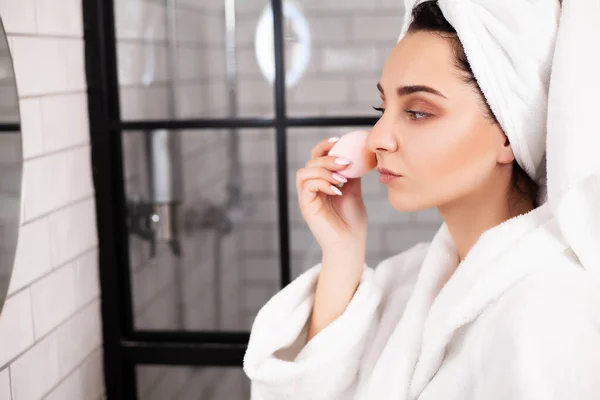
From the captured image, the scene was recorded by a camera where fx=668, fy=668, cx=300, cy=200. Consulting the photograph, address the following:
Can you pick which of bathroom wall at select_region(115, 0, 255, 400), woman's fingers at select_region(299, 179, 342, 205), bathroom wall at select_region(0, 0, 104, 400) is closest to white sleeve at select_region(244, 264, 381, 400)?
woman's fingers at select_region(299, 179, 342, 205)

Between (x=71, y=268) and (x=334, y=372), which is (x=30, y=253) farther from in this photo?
(x=334, y=372)

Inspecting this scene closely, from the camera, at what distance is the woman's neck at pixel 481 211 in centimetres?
110

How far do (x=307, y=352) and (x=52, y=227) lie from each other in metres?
0.57

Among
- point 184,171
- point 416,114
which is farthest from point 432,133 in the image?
point 184,171

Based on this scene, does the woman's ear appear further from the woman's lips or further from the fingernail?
the fingernail

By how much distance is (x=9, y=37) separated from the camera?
115cm

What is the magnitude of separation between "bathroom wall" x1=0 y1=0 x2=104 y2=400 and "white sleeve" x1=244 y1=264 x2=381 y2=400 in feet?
1.35

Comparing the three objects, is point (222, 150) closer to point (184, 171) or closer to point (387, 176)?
point (184, 171)

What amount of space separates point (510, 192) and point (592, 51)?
0.90 feet

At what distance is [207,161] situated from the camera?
2.09 metres

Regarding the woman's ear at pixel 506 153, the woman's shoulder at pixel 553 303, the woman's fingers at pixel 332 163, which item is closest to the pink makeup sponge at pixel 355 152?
the woman's fingers at pixel 332 163

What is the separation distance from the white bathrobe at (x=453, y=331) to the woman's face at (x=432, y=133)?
0.32ft

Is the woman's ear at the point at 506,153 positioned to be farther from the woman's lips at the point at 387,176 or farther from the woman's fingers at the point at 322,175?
the woman's fingers at the point at 322,175

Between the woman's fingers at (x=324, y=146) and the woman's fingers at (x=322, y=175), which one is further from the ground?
the woman's fingers at (x=324, y=146)
